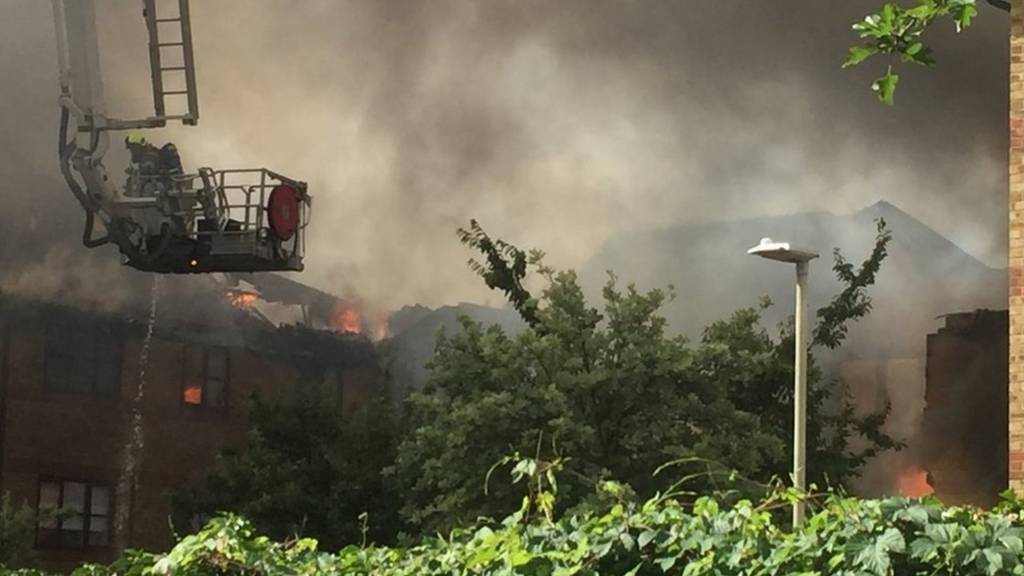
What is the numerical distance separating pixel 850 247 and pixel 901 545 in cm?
3313

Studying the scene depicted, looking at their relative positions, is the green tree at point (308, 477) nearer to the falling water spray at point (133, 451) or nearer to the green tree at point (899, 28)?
the falling water spray at point (133, 451)

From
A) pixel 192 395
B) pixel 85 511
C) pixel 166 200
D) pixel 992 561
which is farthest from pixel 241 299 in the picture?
pixel 992 561

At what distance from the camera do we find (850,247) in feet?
125

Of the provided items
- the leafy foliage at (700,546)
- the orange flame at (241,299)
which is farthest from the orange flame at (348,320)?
the leafy foliage at (700,546)

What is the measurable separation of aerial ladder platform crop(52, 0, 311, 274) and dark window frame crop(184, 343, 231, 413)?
11.3 meters

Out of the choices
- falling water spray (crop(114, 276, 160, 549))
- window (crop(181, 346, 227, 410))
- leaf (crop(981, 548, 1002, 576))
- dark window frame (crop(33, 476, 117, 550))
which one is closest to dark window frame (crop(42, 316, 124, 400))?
falling water spray (crop(114, 276, 160, 549))

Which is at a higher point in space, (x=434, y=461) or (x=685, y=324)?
(x=685, y=324)

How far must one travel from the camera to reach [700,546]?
6152mm

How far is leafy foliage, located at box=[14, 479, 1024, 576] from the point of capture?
18.5ft

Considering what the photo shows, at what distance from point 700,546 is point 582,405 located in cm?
2355

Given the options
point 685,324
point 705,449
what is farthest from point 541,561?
point 685,324

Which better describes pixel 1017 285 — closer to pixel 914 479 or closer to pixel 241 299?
pixel 914 479

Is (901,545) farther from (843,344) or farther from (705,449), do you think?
(843,344)

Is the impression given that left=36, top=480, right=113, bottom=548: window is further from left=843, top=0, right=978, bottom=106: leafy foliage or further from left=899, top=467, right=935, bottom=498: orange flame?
left=843, top=0, right=978, bottom=106: leafy foliage
